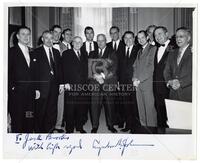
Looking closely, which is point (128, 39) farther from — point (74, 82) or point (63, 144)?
point (63, 144)

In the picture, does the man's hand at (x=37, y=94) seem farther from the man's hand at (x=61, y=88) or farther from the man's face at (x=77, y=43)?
the man's face at (x=77, y=43)

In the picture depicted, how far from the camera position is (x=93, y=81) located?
0.79 m

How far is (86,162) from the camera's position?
0.78 meters

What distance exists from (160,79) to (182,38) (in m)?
0.13

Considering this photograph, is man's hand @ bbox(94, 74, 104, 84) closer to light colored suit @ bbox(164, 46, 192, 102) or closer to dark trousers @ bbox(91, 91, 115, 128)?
dark trousers @ bbox(91, 91, 115, 128)

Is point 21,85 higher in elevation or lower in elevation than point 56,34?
lower

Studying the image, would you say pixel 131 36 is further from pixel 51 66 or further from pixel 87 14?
pixel 51 66

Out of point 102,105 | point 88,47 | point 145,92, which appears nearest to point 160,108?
point 145,92

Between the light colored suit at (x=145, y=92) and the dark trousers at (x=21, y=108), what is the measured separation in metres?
0.31

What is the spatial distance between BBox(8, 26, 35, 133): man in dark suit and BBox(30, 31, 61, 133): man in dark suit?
0.02m

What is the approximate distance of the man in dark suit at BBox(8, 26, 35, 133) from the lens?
785mm

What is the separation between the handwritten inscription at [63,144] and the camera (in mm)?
793

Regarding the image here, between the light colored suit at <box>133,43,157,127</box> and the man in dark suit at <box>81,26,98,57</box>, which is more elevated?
the man in dark suit at <box>81,26,98,57</box>

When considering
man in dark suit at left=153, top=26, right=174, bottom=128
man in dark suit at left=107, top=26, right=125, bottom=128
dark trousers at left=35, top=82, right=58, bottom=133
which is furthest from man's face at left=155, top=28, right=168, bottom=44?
dark trousers at left=35, top=82, right=58, bottom=133
